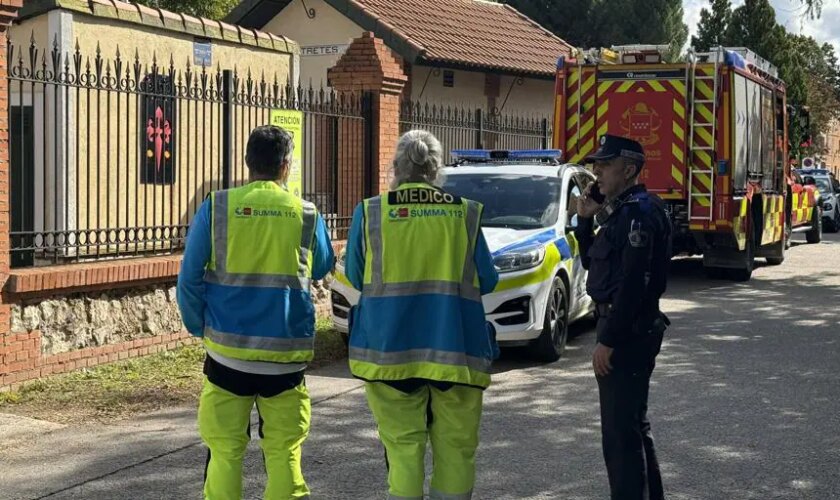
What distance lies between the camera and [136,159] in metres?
11.4

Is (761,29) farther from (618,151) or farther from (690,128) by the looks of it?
(618,151)

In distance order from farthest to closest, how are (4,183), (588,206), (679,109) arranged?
(679,109), (4,183), (588,206)

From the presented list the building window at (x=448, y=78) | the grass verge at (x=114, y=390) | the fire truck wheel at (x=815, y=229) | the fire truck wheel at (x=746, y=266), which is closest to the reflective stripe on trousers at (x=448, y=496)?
the grass verge at (x=114, y=390)

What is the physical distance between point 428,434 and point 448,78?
2151cm

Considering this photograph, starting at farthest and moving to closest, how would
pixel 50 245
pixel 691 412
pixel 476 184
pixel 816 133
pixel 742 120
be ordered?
1. pixel 816 133
2. pixel 742 120
3. pixel 476 184
4. pixel 50 245
5. pixel 691 412

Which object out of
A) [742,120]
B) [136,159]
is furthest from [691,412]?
[742,120]

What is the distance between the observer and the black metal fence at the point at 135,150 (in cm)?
944

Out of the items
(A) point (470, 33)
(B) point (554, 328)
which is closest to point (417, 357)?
(B) point (554, 328)

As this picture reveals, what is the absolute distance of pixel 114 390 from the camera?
27.6 ft

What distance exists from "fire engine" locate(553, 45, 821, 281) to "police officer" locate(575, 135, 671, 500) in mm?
9847

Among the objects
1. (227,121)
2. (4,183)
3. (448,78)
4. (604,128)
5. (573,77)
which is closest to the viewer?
(4,183)

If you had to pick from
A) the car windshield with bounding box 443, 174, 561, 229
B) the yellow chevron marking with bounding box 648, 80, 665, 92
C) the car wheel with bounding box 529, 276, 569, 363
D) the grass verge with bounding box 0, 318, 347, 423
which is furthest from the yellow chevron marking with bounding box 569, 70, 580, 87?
the grass verge with bounding box 0, 318, 347, 423

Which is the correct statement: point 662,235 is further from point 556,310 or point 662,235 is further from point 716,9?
point 716,9

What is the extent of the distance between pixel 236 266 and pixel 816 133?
175 ft
